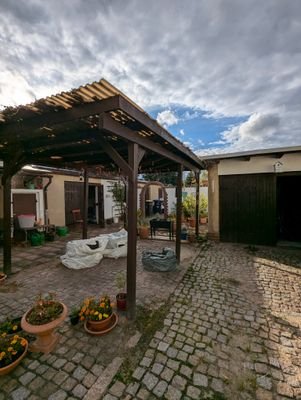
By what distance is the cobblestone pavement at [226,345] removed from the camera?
183 cm

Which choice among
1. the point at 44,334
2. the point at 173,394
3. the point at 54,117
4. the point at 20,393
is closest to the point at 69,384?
the point at 20,393

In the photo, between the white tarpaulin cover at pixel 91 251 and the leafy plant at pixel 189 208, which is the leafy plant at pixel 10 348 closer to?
the white tarpaulin cover at pixel 91 251

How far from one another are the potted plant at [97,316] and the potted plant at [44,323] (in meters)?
0.37

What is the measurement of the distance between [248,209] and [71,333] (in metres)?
6.58

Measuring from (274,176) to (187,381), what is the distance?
663 cm

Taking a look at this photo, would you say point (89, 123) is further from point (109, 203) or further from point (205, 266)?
point (109, 203)

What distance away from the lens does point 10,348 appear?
79.9 inches

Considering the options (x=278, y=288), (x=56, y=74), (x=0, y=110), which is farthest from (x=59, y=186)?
(x=278, y=288)

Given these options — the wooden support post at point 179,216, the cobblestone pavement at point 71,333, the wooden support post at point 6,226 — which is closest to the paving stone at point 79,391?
the cobblestone pavement at point 71,333

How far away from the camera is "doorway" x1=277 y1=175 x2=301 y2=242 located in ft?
26.3

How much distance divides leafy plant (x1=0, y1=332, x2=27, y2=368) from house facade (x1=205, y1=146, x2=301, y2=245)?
668 centimetres

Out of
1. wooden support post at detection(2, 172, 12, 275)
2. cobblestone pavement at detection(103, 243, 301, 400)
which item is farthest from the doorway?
wooden support post at detection(2, 172, 12, 275)

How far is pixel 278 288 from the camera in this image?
381 centimetres

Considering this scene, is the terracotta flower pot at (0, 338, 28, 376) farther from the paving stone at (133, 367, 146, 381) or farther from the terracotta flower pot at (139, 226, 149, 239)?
the terracotta flower pot at (139, 226, 149, 239)
